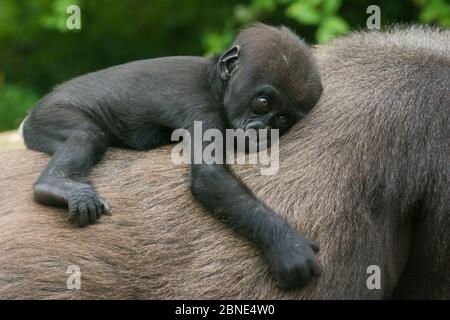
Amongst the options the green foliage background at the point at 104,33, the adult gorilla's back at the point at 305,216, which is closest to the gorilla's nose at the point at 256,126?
the adult gorilla's back at the point at 305,216

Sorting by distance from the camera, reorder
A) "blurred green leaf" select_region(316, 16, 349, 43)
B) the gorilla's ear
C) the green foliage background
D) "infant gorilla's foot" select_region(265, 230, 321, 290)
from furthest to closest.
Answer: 1. the green foliage background
2. "blurred green leaf" select_region(316, 16, 349, 43)
3. the gorilla's ear
4. "infant gorilla's foot" select_region(265, 230, 321, 290)

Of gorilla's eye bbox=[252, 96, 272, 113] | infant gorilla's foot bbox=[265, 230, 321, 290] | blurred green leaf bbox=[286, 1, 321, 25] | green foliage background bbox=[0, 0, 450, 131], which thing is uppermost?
gorilla's eye bbox=[252, 96, 272, 113]

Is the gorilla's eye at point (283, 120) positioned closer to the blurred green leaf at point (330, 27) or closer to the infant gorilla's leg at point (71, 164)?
the infant gorilla's leg at point (71, 164)

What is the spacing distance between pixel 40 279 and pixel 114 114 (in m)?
0.84

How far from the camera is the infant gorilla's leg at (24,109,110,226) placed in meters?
3.47

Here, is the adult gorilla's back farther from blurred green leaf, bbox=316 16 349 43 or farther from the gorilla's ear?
blurred green leaf, bbox=316 16 349 43

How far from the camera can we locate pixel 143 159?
3.83m

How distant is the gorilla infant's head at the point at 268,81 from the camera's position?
3.58 m

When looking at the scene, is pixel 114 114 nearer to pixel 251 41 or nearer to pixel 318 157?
pixel 251 41

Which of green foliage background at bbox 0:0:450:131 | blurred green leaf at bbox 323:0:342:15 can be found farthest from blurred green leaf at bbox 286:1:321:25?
green foliage background at bbox 0:0:450:131

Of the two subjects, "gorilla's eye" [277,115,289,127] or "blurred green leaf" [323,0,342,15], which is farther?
"blurred green leaf" [323,0,342,15]

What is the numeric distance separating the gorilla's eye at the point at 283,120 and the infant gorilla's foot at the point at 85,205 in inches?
31.6

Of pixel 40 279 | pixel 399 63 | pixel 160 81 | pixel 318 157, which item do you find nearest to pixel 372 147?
pixel 318 157

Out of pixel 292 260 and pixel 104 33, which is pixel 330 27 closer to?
pixel 104 33
